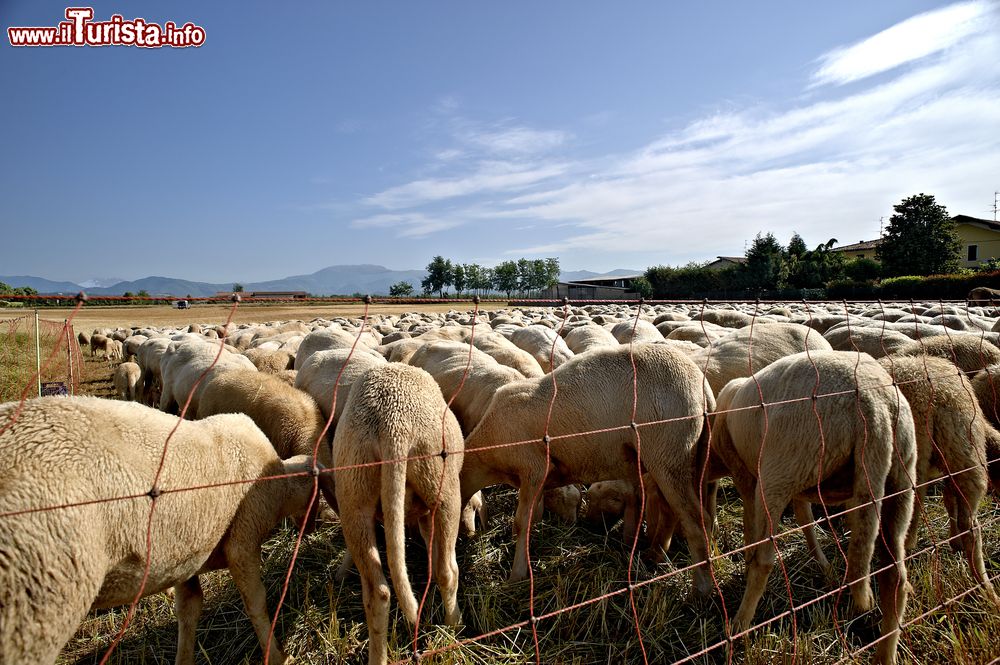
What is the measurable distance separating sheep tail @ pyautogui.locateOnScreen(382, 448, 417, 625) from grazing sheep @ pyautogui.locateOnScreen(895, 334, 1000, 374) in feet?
15.6

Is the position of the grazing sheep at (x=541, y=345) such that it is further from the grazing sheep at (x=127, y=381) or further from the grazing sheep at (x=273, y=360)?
the grazing sheep at (x=127, y=381)

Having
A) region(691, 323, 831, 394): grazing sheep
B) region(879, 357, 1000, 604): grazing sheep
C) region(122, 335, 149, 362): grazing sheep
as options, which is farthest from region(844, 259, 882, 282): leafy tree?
region(122, 335, 149, 362): grazing sheep

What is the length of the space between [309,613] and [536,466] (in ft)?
6.47

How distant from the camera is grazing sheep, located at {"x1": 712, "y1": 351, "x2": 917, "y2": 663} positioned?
3.14 meters

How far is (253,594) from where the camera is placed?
3109mm

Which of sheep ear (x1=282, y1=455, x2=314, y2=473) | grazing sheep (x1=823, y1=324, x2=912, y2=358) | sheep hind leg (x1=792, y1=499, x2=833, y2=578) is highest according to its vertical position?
grazing sheep (x1=823, y1=324, x2=912, y2=358)

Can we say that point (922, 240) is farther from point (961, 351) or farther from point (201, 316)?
point (201, 316)

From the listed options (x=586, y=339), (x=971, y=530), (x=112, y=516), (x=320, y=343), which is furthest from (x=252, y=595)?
(x=586, y=339)

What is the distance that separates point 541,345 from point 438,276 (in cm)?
12024

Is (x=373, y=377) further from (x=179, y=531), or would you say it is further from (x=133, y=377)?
(x=133, y=377)

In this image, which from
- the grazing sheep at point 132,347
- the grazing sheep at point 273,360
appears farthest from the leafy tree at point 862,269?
the grazing sheep at point 132,347

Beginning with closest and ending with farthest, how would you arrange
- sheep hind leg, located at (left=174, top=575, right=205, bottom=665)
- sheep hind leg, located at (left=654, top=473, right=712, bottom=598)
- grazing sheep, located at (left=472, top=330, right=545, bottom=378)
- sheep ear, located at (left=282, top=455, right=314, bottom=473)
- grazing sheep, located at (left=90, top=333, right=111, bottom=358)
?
sheep hind leg, located at (left=174, top=575, right=205, bottom=665), sheep ear, located at (left=282, top=455, right=314, bottom=473), sheep hind leg, located at (left=654, top=473, right=712, bottom=598), grazing sheep, located at (left=472, top=330, right=545, bottom=378), grazing sheep, located at (left=90, top=333, right=111, bottom=358)

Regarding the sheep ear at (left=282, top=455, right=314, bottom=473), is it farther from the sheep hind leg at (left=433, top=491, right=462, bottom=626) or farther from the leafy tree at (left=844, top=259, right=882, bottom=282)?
the leafy tree at (left=844, top=259, right=882, bottom=282)

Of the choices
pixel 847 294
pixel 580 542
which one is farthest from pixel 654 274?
pixel 580 542
